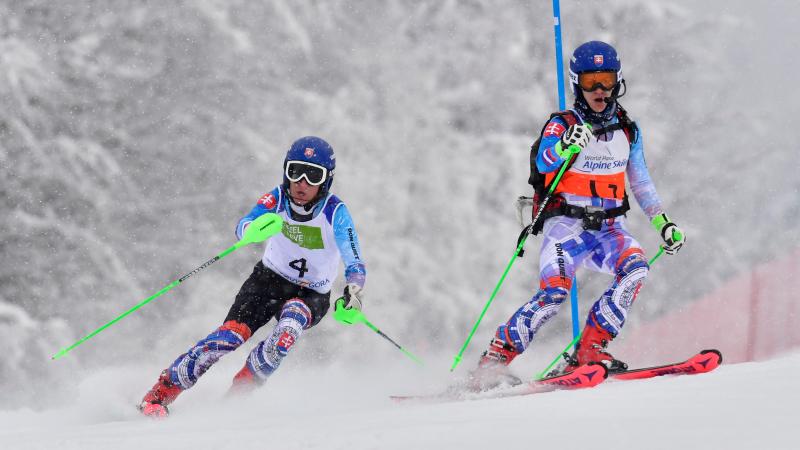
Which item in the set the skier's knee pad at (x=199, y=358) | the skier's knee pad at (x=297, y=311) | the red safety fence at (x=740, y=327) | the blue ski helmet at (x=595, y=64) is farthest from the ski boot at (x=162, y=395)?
the red safety fence at (x=740, y=327)

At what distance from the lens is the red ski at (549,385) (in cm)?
525

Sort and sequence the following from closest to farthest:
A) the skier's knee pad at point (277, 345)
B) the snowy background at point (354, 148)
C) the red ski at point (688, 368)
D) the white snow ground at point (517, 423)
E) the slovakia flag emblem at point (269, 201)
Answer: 1. the white snow ground at point (517, 423)
2. the red ski at point (688, 368)
3. the skier's knee pad at point (277, 345)
4. the slovakia flag emblem at point (269, 201)
5. the snowy background at point (354, 148)

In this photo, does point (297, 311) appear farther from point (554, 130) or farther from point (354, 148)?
point (354, 148)

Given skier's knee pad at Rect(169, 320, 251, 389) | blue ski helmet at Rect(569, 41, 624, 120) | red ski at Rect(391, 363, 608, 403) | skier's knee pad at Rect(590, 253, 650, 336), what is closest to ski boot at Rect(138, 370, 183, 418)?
skier's knee pad at Rect(169, 320, 251, 389)

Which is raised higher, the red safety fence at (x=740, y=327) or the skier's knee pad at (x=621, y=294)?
the skier's knee pad at (x=621, y=294)

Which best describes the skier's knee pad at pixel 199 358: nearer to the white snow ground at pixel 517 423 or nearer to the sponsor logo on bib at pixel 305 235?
the white snow ground at pixel 517 423

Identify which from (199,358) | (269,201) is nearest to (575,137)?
(269,201)

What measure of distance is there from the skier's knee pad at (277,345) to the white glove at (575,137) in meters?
1.98

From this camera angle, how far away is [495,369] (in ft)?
19.8

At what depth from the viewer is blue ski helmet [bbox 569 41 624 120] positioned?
5.79 meters

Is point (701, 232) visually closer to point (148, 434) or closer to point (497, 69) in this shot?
point (497, 69)

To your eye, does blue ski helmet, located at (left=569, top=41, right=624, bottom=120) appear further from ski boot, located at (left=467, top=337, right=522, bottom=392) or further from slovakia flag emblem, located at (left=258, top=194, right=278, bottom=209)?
slovakia flag emblem, located at (left=258, top=194, right=278, bottom=209)

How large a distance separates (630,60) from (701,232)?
137 inches

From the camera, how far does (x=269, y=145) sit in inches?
648
